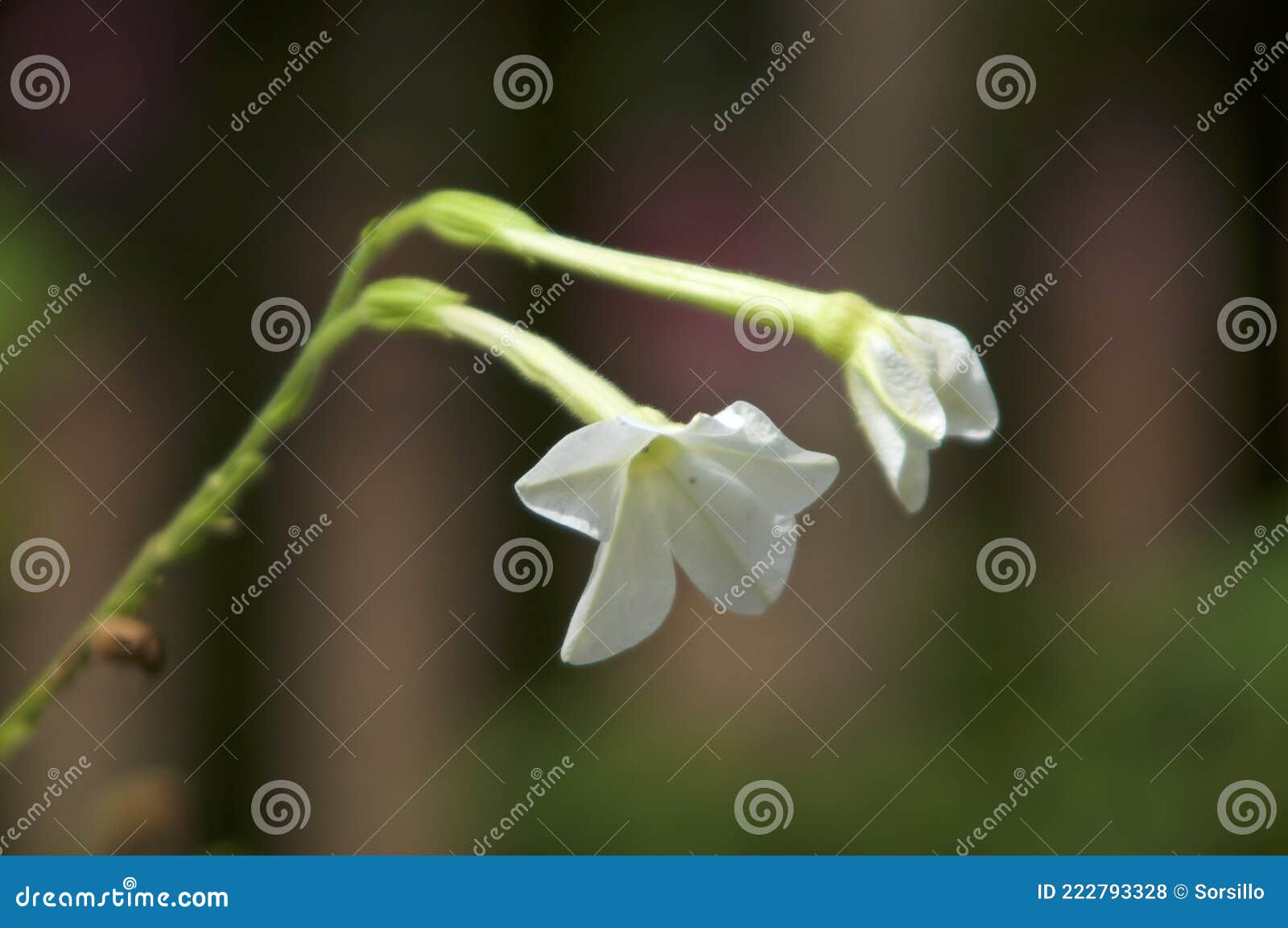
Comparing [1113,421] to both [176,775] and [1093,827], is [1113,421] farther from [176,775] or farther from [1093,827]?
[176,775]

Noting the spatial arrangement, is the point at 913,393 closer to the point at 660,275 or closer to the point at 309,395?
the point at 660,275

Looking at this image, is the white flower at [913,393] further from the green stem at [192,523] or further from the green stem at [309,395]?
the green stem at [192,523]

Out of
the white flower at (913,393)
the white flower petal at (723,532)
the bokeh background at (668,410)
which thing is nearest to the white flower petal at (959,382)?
the white flower at (913,393)

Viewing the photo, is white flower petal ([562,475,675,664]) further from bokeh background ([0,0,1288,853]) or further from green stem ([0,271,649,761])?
bokeh background ([0,0,1288,853])

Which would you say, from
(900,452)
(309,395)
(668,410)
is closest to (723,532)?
(900,452)

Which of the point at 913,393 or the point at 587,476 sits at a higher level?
the point at 913,393

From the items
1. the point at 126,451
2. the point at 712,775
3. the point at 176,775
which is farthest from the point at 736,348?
the point at 176,775

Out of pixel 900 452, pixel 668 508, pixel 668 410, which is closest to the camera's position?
pixel 900 452

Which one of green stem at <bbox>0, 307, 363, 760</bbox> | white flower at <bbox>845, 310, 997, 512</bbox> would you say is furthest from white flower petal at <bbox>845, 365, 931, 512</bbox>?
green stem at <bbox>0, 307, 363, 760</bbox>
